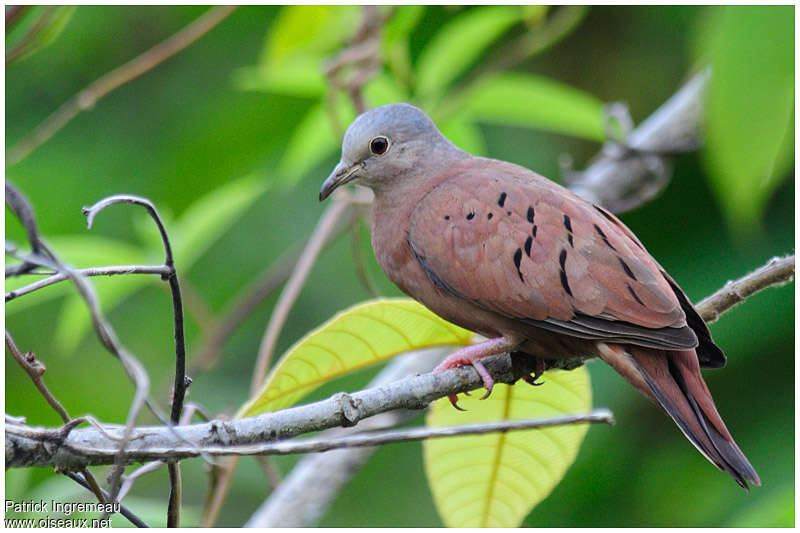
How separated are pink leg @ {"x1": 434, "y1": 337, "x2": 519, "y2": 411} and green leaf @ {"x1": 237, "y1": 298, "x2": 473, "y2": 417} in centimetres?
13

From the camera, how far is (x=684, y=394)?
178 centimetres

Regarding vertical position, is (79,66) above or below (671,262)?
above

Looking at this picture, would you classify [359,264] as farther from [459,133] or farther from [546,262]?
[546,262]

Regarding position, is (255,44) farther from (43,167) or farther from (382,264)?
(382,264)

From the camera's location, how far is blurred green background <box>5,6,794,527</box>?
2.88m

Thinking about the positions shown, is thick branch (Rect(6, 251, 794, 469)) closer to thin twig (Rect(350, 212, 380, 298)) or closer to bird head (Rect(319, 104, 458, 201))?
bird head (Rect(319, 104, 458, 201))

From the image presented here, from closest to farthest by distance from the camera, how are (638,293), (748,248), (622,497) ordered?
(638,293), (748,248), (622,497)

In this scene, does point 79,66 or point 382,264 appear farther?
point 79,66

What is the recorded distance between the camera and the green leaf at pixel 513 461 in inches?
81.8

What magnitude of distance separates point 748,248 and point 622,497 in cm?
103

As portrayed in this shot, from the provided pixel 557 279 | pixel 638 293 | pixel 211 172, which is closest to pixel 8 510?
pixel 557 279

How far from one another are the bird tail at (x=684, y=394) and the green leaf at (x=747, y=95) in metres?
0.70

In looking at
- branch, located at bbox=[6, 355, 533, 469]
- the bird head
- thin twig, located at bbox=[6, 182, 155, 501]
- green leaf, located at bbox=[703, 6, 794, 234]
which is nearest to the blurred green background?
the bird head

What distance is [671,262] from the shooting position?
3455 mm
